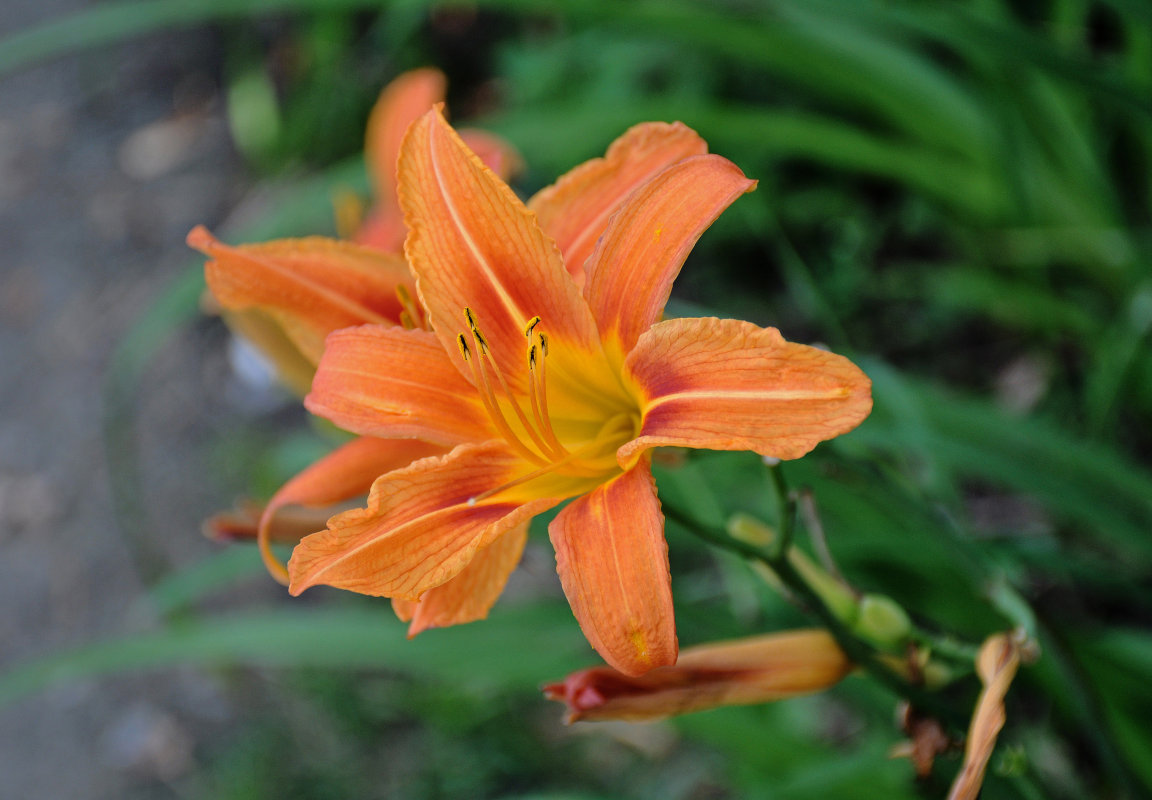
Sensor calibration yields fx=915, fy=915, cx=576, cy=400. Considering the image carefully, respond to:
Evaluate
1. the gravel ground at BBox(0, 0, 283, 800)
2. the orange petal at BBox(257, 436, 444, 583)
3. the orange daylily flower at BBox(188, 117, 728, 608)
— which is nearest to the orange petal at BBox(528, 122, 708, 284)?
the orange daylily flower at BBox(188, 117, 728, 608)

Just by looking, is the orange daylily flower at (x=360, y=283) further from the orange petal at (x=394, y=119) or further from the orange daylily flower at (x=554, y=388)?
the orange petal at (x=394, y=119)

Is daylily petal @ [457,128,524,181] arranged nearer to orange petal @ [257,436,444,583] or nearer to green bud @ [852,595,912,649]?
orange petal @ [257,436,444,583]

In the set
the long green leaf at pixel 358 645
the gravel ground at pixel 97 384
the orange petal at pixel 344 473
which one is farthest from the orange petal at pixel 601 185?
the gravel ground at pixel 97 384

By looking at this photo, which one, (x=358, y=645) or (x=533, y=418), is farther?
(x=358, y=645)

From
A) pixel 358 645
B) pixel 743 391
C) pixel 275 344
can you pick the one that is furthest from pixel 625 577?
pixel 358 645

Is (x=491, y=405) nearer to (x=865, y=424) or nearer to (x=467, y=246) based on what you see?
(x=467, y=246)

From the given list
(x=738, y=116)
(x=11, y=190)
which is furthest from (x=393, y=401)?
(x=11, y=190)

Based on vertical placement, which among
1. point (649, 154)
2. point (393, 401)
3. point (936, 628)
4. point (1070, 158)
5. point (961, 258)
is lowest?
point (936, 628)

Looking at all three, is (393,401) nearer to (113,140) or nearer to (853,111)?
(853,111)
